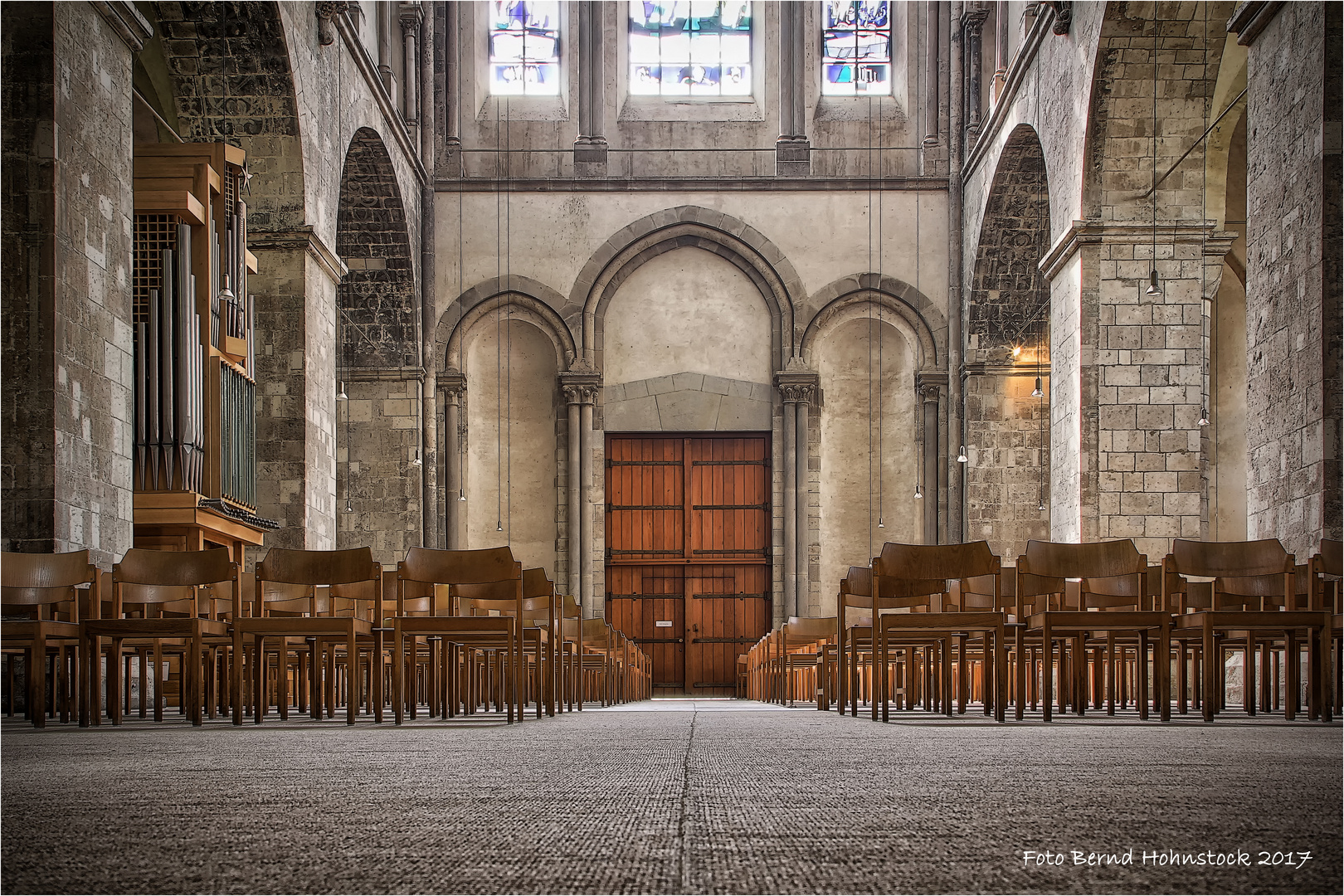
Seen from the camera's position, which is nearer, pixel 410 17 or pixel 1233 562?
pixel 1233 562

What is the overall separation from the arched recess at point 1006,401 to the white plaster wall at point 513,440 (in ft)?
18.6

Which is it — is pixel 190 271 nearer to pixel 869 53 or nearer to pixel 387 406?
pixel 387 406

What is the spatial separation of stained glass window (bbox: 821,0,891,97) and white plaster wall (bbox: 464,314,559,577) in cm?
546

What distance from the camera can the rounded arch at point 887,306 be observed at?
16.6 m

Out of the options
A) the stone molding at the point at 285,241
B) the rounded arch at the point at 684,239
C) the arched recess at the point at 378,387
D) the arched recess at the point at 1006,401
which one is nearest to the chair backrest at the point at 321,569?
the stone molding at the point at 285,241

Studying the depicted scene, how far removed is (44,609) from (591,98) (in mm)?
12689

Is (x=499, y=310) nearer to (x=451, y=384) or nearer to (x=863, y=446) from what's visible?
(x=451, y=384)

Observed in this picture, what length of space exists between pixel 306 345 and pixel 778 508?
25.2 ft

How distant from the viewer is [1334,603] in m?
5.30

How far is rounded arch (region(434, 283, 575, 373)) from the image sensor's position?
16.6 m

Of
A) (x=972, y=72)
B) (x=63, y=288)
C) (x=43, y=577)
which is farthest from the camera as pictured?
(x=972, y=72)

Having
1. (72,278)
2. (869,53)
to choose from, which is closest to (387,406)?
(869,53)

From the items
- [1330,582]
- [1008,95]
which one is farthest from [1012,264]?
[1330,582]

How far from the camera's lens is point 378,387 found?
1600 cm
